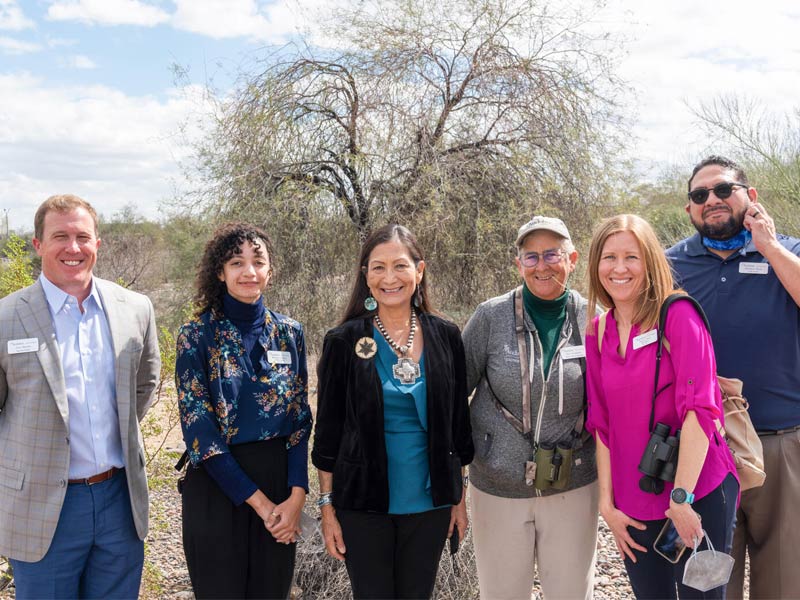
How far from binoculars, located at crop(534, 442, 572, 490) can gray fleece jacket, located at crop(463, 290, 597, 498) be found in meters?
0.07

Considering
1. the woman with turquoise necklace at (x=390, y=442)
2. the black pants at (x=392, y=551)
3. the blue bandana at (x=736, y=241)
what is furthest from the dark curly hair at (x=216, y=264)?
the blue bandana at (x=736, y=241)

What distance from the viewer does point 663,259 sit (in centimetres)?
279

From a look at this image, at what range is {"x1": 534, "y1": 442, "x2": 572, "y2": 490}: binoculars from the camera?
294cm

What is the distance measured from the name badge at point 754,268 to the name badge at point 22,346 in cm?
317

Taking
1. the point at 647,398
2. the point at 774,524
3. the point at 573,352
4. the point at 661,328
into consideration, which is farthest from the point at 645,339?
the point at 774,524

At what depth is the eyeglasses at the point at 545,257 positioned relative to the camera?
309 cm

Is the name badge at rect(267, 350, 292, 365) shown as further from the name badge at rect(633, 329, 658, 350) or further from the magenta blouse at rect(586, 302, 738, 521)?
the name badge at rect(633, 329, 658, 350)

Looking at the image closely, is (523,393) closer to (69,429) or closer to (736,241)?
(736,241)

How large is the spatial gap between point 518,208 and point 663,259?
291cm

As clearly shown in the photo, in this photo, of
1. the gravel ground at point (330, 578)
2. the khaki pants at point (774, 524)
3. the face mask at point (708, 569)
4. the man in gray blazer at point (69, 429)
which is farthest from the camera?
the gravel ground at point (330, 578)

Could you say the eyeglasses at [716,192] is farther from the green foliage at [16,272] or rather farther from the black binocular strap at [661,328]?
the green foliage at [16,272]

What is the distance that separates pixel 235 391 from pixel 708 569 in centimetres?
198

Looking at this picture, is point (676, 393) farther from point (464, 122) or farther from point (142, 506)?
point (464, 122)

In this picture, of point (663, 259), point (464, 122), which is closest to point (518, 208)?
point (464, 122)
